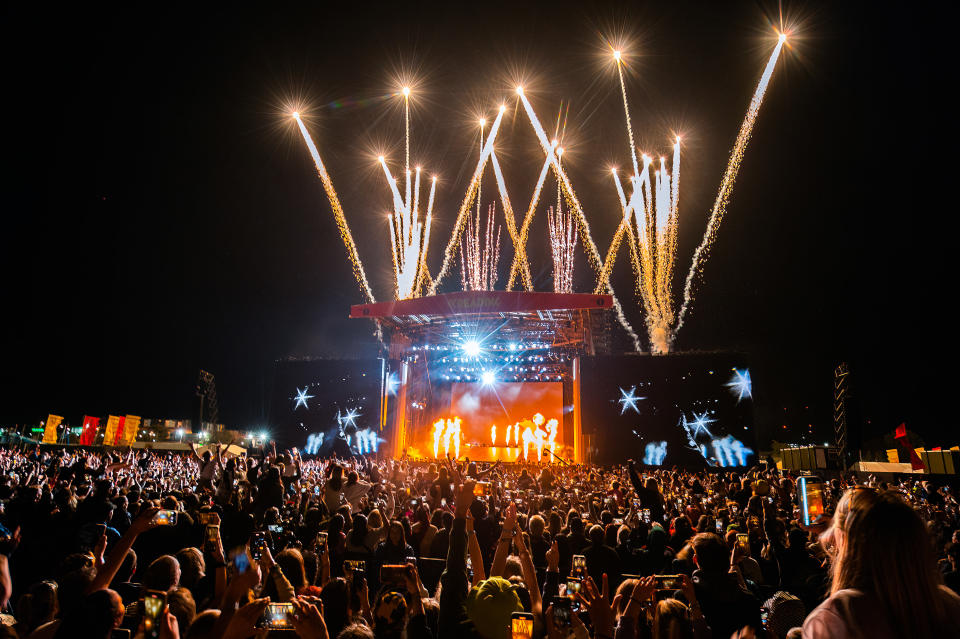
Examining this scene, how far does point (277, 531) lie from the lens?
573cm

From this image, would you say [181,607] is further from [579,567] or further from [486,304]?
[486,304]

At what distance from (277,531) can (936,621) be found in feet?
18.0

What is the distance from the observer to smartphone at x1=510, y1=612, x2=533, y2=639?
2.11 m

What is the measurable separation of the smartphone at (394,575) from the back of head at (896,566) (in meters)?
1.65

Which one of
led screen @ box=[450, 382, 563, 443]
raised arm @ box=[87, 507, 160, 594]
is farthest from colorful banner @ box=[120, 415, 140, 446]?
raised arm @ box=[87, 507, 160, 594]

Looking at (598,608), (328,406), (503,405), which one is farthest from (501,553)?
(503,405)

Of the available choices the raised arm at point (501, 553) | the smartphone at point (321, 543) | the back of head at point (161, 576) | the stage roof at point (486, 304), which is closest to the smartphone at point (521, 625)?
the raised arm at point (501, 553)

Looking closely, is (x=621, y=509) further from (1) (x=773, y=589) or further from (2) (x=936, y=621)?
(2) (x=936, y=621)

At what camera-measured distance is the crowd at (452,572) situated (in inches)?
66.4

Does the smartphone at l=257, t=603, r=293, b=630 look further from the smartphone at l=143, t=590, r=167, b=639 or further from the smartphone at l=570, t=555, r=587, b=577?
the smartphone at l=570, t=555, r=587, b=577

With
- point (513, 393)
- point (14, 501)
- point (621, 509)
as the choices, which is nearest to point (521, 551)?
point (14, 501)

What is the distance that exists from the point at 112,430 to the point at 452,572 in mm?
27146

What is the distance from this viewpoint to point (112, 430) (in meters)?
24.5

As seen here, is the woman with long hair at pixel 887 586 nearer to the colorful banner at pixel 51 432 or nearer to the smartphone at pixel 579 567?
the smartphone at pixel 579 567
